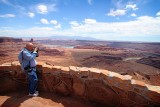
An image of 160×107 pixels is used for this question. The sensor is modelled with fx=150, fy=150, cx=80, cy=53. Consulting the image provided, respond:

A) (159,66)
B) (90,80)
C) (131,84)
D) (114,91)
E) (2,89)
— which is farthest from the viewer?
(159,66)

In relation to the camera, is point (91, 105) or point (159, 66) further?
point (159, 66)

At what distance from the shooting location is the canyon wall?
3229mm

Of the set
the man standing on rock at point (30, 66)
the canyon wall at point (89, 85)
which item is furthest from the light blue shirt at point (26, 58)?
the canyon wall at point (89, 85)

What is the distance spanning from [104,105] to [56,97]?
1294 mm

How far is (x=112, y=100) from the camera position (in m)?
3.61

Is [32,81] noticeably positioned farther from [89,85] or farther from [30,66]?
[89,85]

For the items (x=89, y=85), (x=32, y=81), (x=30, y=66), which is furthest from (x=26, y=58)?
(x=89, y=85)

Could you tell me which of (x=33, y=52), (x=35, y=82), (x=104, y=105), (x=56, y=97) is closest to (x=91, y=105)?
(x=104, y=105)

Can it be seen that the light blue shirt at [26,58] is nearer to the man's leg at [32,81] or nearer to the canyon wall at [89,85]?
the man's leg at [32,81]

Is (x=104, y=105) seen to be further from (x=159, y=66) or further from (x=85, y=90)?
(x=159, y=66)

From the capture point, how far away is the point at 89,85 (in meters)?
3.85

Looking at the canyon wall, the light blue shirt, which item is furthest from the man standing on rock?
the canyon wall

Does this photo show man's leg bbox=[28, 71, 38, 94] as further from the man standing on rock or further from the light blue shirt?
the light blue shirt

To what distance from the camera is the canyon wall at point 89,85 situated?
3229 millimetres
